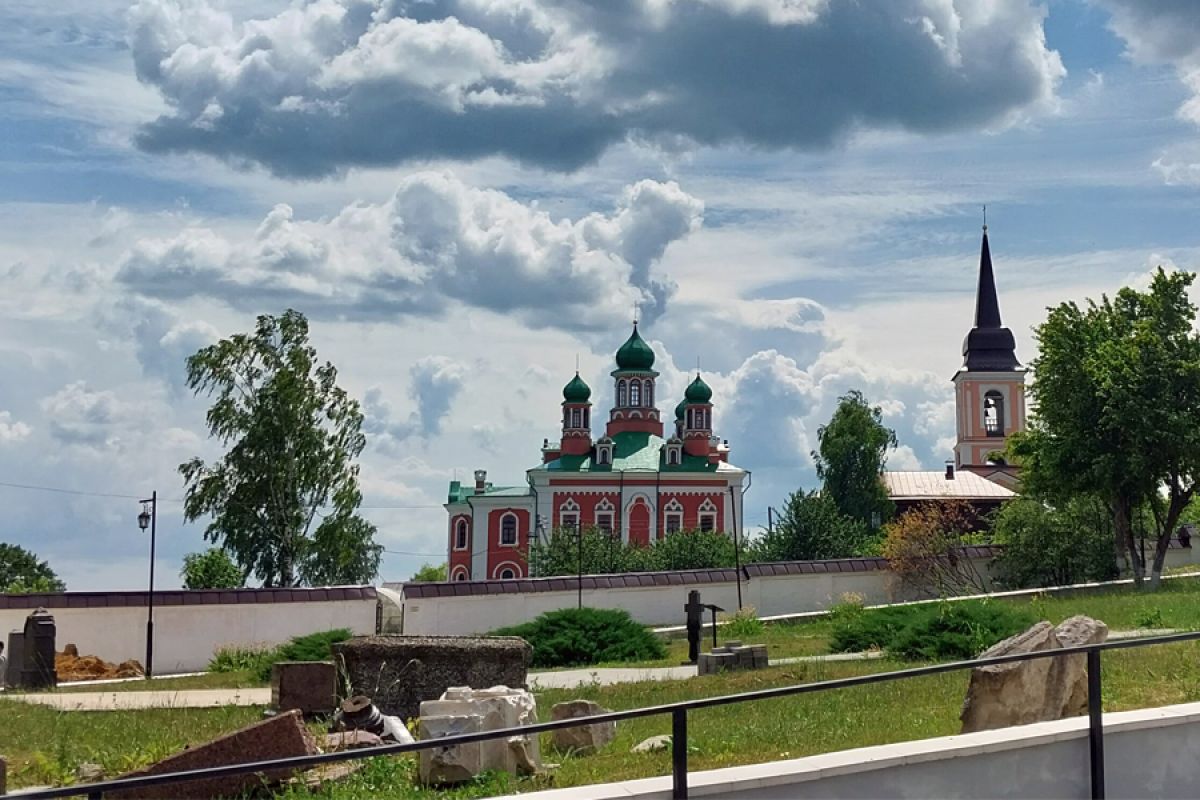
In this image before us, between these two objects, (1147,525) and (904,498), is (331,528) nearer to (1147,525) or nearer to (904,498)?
(1147,525)

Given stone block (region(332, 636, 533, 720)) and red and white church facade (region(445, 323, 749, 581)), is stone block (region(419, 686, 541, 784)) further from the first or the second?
red and white church facade (region(445, 323, 749, 581))

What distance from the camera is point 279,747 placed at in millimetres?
8188

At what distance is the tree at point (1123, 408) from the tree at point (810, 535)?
1573 cm

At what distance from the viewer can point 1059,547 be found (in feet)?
116

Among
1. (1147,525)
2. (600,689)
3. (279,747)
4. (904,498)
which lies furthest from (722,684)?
(904,498)

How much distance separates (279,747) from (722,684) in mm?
7716

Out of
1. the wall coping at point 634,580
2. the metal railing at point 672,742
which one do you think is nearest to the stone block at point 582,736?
the metal railing at point 672,742

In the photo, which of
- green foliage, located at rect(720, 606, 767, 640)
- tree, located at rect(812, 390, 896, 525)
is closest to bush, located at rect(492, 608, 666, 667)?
green foliage, located at rect(720, 606, 767, 640)

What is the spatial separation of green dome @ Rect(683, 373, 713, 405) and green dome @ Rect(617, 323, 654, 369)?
2.39 meters

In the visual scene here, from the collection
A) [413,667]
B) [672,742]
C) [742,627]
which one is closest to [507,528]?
[742,627]

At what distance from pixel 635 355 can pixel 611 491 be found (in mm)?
8907

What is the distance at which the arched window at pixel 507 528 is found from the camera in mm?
69000

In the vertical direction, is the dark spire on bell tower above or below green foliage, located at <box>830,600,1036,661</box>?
above

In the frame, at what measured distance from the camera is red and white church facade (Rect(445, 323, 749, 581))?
67562mm
